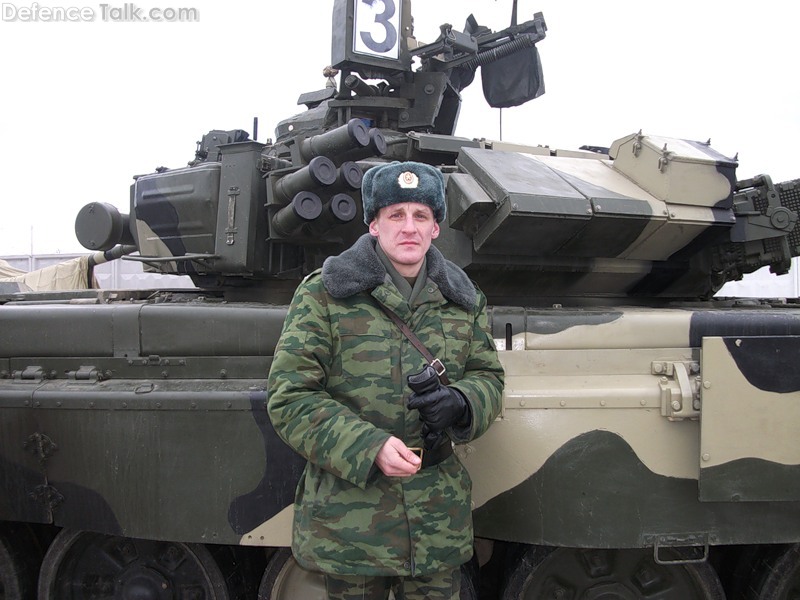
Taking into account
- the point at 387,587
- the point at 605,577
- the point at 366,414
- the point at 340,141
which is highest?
the point at 340,141

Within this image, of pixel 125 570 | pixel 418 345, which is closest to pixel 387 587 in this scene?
pixel 418 345

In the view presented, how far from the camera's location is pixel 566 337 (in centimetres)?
354

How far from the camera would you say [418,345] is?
2617 mm

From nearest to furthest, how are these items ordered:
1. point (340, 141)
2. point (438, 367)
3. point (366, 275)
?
point (438, 367), point (366, 275), point (340, 141)

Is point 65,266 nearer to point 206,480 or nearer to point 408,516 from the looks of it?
point 206,480

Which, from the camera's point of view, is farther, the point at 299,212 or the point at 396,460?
the point at 299,212

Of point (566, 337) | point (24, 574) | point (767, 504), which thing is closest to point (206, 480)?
point (24, 574)

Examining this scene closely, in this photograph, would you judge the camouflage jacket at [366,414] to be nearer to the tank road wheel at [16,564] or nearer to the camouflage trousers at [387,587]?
the camouflage trousers at [387,587]

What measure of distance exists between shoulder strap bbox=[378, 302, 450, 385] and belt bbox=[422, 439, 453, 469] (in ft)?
0.77

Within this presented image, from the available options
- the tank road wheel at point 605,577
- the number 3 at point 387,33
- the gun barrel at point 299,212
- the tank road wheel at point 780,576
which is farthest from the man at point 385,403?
the number 3 at point 387,33

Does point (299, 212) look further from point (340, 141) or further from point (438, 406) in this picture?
point (438, 406)

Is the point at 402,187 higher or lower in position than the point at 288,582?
higher

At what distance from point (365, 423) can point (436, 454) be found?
0.33 meters

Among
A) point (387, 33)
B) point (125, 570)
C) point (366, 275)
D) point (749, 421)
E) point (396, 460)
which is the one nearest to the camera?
point (396, 460)
